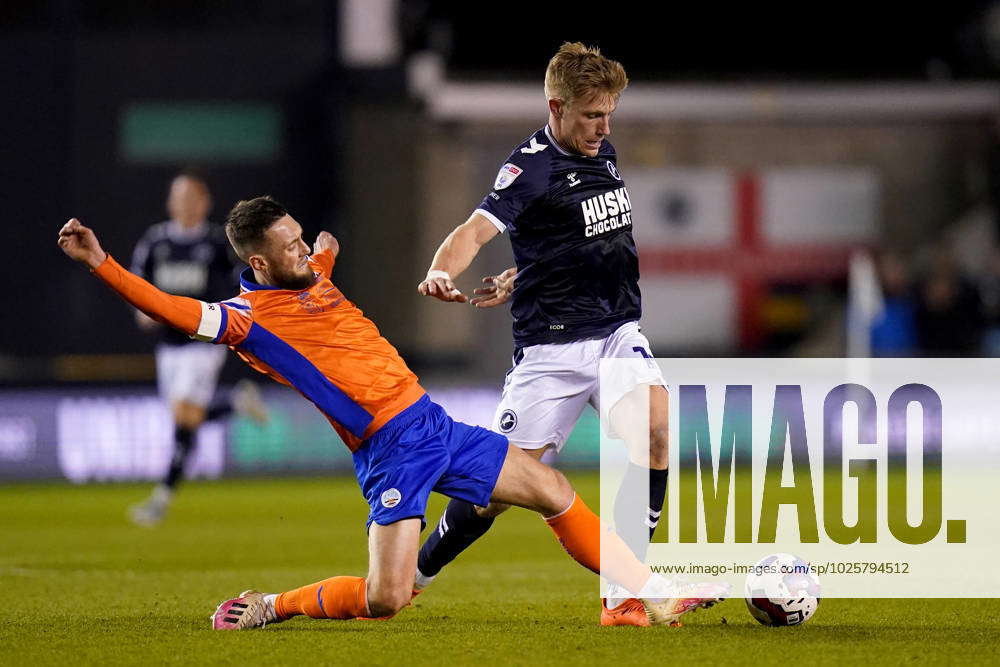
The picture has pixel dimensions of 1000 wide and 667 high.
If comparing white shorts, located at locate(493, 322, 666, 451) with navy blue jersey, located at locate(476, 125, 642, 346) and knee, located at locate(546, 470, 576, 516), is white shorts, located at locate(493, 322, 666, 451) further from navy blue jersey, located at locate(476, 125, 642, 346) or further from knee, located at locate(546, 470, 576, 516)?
knee, located at locate(546, 470, 576, 516)

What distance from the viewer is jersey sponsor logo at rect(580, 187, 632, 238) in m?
6.79

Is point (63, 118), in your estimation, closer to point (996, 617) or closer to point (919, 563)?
point (919, 563)

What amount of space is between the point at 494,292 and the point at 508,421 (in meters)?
0.57

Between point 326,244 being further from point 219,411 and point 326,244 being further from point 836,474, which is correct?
point 836,474

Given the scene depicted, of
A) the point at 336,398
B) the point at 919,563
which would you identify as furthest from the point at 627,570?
the point at 919,563

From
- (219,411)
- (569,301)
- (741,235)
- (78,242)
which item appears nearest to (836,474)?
(219,411)

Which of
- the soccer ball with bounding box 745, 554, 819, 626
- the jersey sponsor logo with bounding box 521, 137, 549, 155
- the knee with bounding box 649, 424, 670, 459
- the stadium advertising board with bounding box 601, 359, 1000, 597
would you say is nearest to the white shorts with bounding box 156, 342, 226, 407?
the stadium advertising board with bounding box 601, 359, 1000, 597

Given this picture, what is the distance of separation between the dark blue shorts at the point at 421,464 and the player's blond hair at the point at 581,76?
1424mm

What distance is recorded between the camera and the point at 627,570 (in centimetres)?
632

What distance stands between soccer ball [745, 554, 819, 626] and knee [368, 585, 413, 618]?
1.43 meters

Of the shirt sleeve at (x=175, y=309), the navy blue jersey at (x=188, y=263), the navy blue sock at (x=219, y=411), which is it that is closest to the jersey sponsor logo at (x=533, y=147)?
the shirt sleeve at (x=175, y=309)

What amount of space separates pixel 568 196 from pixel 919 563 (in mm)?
3131

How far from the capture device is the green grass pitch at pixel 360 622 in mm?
5891

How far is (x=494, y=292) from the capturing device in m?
6.69
